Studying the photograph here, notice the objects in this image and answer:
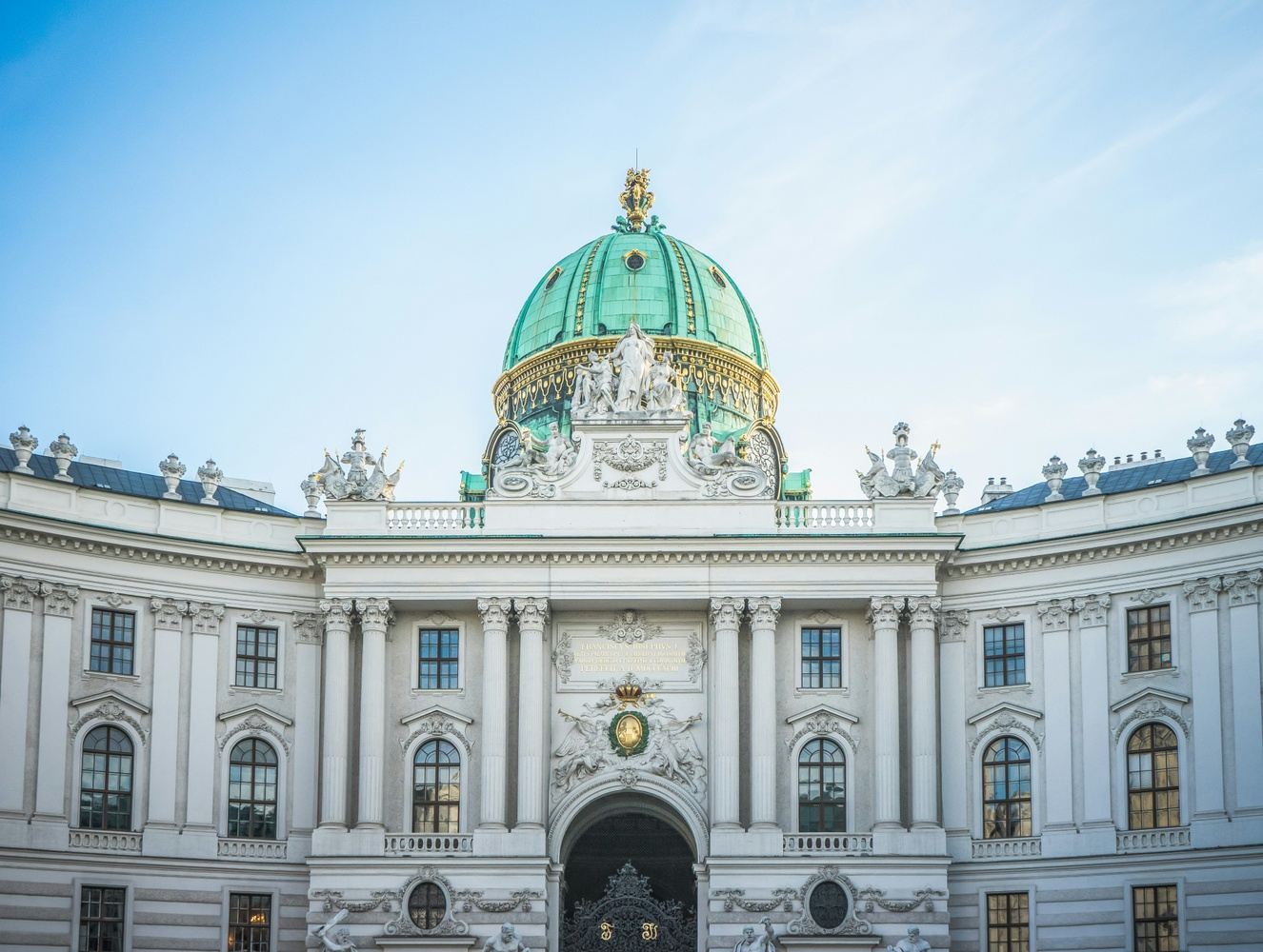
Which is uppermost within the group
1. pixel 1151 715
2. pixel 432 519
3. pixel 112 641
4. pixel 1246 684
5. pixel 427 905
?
pixel 432 519

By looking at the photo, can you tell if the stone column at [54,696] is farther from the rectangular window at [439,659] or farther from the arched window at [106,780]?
the rectangular window at [439,659]

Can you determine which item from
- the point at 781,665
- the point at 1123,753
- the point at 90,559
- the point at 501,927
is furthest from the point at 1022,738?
the point at 90,559

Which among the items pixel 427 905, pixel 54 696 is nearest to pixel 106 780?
pixel 54 696

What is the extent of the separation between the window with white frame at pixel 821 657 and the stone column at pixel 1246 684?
1088 cm

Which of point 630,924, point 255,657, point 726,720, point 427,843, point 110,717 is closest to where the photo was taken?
point 630,924

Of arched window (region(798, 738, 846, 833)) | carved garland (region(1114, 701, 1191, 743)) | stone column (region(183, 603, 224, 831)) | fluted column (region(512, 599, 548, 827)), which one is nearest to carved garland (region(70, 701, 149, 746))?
stone column (region(183, 603, 224, 831))

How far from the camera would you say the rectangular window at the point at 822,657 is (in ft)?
191

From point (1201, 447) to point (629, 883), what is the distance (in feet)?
64.4

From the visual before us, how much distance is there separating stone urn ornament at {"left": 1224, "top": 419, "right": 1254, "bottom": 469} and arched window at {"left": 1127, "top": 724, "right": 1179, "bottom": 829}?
7.42 metres

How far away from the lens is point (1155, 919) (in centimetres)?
5350

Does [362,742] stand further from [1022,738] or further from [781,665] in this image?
[1022,738]

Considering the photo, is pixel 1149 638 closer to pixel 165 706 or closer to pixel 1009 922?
pixel 1009 922

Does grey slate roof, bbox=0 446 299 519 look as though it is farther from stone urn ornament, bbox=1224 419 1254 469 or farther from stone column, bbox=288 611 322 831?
stone urn ornament, bbox=1224 419 1254 469

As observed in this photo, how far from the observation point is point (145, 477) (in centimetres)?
6125
